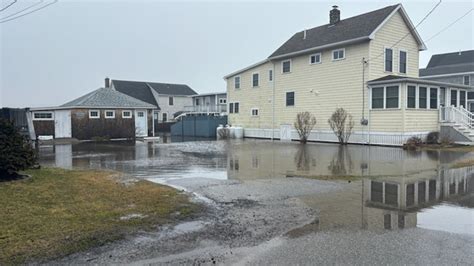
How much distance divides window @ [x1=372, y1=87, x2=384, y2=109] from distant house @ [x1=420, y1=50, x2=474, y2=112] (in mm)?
17788

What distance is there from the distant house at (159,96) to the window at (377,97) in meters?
38.7

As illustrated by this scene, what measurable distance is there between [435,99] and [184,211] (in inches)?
888

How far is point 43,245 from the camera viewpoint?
17.8 feet

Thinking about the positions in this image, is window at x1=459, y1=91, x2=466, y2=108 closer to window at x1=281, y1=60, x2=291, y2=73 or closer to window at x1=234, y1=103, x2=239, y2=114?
window at x1=281, y1=60, x2=291, y2=73

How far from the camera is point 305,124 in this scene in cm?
2942

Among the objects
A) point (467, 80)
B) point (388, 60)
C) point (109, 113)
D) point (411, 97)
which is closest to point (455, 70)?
point (467, 80)

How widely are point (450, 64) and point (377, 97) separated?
31356 mm

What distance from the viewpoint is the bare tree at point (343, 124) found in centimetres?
2636

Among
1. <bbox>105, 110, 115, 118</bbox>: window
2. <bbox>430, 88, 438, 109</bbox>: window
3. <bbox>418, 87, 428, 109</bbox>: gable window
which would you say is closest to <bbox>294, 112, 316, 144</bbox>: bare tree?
<bbox>418, 87, 428, 109</bbox>: gable window

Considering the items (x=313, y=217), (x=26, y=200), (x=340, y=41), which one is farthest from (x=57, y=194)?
(x=340, y=41)

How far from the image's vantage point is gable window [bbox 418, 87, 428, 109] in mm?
24172

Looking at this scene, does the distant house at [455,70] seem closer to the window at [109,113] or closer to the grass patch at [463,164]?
the grass patch at [463,164]

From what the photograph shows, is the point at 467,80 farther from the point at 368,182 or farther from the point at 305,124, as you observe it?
the point at 368,182

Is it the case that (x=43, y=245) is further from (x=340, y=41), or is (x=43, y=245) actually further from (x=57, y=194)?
(x=340, y=41)
